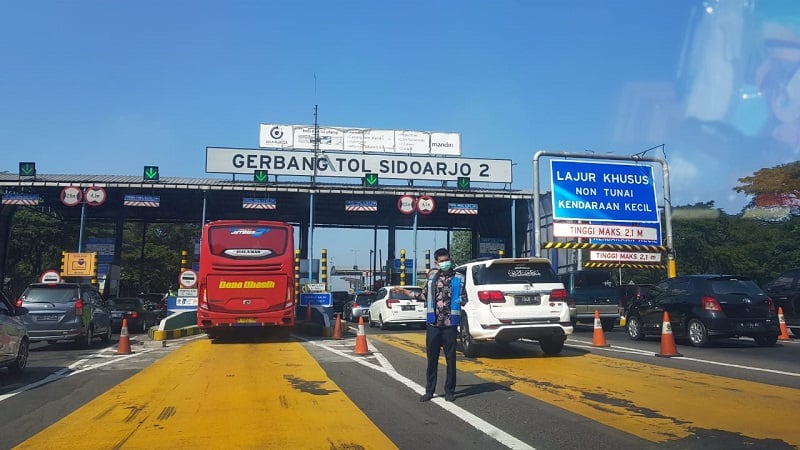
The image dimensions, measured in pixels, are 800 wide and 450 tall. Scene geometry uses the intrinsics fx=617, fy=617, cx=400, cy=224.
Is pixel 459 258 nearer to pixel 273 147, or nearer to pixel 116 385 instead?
pixel 273 147

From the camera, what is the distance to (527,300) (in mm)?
11383

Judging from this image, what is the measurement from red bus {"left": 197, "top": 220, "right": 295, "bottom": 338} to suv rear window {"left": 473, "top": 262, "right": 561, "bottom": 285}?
6.72 m

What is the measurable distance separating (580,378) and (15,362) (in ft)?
30.1

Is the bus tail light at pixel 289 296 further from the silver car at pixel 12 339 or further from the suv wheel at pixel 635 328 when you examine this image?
the suv wheel at pixel 635 328

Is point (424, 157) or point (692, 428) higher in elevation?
point (424, 157)

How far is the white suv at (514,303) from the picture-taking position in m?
11.2

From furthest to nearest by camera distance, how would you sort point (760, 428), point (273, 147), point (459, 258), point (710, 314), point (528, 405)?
1. point (459, 258)
2. point (273, 147)
3. point (710, 314)
4. point (528, 405)
5. point (760, 428)

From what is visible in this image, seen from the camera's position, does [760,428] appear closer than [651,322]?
Yes

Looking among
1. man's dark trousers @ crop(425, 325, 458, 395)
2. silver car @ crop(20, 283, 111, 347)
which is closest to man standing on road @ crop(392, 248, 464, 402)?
man's dark trousers @ crop(425, 325, 458, 395)

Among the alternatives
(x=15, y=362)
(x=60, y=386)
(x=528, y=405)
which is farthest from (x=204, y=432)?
(x=15, y=362)

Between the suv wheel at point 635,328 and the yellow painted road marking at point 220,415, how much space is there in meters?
9.23

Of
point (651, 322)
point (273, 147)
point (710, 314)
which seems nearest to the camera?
point (710, 314)

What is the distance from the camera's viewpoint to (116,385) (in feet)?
30.4

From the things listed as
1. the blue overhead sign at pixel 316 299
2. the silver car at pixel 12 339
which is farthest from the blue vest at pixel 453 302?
the blue overhead sign at pixel 316 299
